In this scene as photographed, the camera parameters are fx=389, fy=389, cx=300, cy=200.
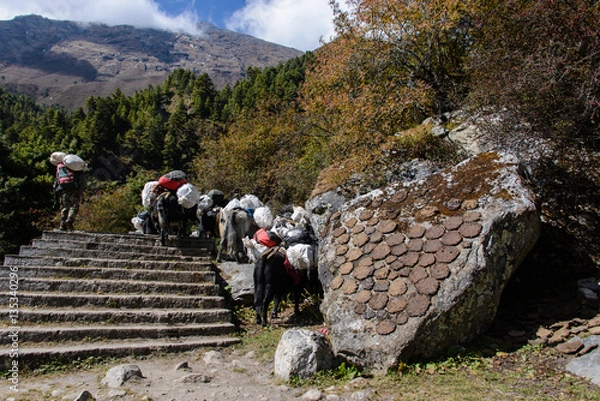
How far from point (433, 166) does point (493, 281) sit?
4.12 metres

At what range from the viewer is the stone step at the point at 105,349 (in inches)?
Answer: 182

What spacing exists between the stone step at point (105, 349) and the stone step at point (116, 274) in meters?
1.55

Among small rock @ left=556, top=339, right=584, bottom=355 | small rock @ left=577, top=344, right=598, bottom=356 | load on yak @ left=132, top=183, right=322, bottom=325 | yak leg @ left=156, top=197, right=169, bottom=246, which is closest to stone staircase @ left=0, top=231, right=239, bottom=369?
yak leg @ left=156, top=197, right=169, bottom=246

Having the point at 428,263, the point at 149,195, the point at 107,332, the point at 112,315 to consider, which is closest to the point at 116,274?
the point at 112,315

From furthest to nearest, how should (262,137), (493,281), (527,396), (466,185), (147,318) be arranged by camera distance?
1. (262,137)
2. (147,318)
3. (466,185)
4. (493,281)
5. (527,396)

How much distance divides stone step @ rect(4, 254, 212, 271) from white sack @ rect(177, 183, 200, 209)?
1230 millimetres

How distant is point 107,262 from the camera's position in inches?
281

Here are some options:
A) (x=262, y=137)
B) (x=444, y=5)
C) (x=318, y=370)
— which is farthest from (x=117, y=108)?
(x=318, y=370)

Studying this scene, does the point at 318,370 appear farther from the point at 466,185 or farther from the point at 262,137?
the point at 262,137

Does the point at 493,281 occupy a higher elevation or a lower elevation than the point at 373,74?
lower

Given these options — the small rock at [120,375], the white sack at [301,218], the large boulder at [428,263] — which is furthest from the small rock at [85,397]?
the white sack at [301,218]

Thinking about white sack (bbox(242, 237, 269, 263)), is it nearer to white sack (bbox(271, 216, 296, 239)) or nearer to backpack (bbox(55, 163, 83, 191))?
white sack (bbox(271, 216, 296, 239))

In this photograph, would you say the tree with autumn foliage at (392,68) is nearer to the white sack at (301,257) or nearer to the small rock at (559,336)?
the white sack at (301,257)

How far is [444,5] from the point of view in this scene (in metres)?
9.40
